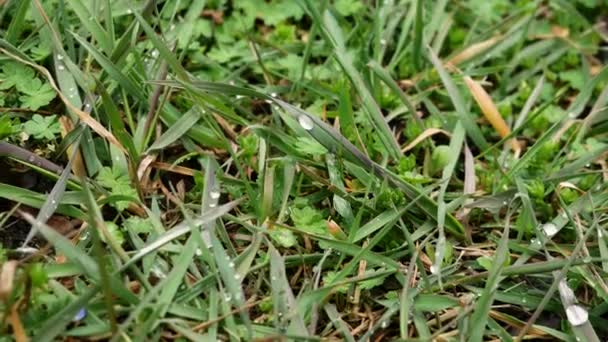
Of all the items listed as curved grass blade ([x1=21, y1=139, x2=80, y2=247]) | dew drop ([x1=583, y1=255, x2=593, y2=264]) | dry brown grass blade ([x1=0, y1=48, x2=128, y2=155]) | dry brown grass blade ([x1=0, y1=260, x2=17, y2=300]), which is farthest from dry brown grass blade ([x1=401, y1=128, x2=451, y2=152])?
dry brown grass blade ([x1=0, y1=260, x2=17, y2=300])

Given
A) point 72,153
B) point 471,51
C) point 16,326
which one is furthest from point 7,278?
point 471,51

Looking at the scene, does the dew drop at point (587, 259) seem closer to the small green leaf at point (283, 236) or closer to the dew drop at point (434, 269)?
the dew drop at point (434, 269)

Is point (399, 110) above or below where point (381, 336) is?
above

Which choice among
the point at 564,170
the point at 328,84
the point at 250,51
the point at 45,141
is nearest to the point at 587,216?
the point at 564,170

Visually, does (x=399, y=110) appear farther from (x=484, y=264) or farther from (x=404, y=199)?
(x=484, y=264)

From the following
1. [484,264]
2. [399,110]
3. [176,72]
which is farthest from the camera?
[399,110]

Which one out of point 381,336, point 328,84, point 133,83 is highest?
point 133,83

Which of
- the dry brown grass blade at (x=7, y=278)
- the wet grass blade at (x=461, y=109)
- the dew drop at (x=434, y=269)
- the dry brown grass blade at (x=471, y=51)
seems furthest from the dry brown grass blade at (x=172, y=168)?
the dry brown grass blade at (x=471, y=51)
